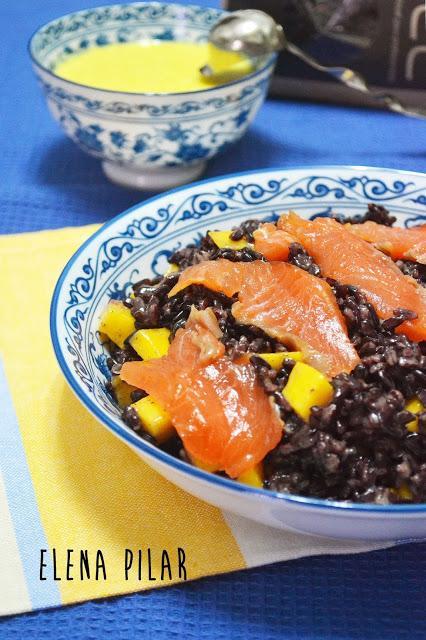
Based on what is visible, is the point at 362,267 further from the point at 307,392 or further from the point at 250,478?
the point at 250,478

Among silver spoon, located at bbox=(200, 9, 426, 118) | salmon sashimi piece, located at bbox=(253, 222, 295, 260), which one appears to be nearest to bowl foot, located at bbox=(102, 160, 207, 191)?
silver spoon, located at bbox=(200, 9, 426, 118)

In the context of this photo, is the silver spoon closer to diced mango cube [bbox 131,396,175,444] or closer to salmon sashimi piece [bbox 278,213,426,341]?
salmon sashimi piece [bbox 278,213,426,341]

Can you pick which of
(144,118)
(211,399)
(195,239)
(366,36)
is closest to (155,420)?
(211,399)

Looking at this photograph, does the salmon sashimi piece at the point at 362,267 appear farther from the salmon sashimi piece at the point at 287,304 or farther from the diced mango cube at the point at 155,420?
the diced mango cube at the point at 155,420

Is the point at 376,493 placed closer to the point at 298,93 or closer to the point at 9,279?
the point at 9,279

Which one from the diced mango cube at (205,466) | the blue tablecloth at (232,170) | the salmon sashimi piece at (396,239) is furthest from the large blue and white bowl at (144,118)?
the diced mango cube at (205,466)
